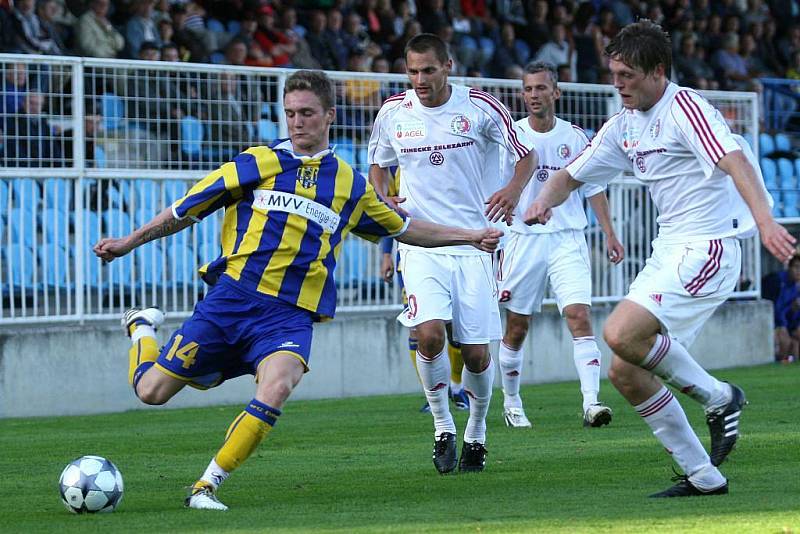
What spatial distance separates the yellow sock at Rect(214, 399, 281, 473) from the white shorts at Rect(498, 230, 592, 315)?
507 centimetres

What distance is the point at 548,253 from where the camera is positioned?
11.6 meters

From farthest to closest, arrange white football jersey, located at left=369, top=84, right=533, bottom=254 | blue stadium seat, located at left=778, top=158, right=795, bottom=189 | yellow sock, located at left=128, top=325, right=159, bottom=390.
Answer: blue stadium seat, located at left=778, top=158, right=795, bottom=189 < white football jersey, located at left=369, top=84, right=533, bottom=254 < yellow sock, located at left=128, top=325, right=159, bottom=390

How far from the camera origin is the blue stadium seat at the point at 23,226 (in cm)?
1308

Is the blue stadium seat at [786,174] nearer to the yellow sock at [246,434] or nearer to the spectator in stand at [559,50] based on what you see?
the spectator in stand at [559,50]

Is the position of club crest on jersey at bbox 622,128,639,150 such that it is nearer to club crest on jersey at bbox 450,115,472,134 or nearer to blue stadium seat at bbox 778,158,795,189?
club crest on jersey at bbox 450,115,472,134

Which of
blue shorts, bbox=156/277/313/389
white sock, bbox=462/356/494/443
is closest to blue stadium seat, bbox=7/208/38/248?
white sock, bbox=462/356/494/443

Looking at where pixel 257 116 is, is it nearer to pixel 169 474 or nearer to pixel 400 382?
pixel 400 382

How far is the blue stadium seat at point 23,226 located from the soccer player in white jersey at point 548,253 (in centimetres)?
433

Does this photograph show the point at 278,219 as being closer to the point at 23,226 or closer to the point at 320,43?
the point at 23,226

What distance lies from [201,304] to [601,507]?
6.95ft

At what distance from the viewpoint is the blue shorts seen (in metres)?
6.98

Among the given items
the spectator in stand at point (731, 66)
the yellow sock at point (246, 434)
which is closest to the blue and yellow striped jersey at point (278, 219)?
the yellow sock at point (246, 434)

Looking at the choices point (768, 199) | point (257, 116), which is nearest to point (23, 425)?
point (257, 116)

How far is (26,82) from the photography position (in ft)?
43.6
